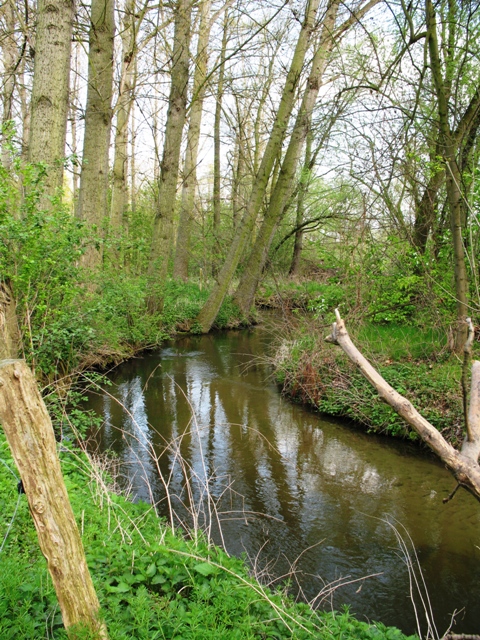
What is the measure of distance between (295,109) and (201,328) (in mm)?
8080

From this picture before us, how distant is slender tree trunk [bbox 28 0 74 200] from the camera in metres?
7.24

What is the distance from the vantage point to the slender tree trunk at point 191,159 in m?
16.0

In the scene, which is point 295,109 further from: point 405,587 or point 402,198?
point 405,587

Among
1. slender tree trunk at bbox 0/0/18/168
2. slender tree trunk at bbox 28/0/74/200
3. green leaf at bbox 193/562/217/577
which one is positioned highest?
slender tree trunk at bbox 0/0/18/168

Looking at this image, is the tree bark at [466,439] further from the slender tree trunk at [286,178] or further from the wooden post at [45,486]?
the slender tree trunk at [286,178]

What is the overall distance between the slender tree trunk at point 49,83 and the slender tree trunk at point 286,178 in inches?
269

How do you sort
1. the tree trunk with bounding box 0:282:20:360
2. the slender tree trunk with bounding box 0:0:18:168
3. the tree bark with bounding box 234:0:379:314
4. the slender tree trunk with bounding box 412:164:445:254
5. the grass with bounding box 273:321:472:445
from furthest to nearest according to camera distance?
the tree bark with bounding box 234:0:379:314, the slender tree trunk with bounding box 412:164:445:254, the slender tree trunk with bounding box 0:0:18:168, the grass with bounding box 273:321:472:445, the tree trunk with bounding box 0:282:20:360

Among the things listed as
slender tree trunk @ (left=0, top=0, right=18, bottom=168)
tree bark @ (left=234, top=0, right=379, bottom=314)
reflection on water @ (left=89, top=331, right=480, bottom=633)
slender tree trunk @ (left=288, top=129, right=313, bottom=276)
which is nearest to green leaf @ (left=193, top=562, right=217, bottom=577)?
reflection on water @ (left=89, top=331, right=480, bottom=633)

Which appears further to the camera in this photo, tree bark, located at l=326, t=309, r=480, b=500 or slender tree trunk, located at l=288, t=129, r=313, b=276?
slender tree trunk, located at l=288, t=129, r=313, b=276

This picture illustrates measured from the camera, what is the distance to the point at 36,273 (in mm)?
6426

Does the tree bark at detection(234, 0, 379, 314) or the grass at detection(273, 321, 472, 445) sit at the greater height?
the tree bark at detection(234, 0, 379, 314)

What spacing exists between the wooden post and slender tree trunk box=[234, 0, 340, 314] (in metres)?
11.4

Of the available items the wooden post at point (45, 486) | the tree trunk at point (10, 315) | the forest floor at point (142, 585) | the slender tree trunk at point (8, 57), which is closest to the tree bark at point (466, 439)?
the forest floor at point (142, 585)

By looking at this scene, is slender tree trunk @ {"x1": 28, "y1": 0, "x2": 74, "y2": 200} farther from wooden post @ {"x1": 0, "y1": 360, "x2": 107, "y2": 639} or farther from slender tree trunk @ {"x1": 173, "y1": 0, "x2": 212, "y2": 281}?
slender tree trunk @ {"x1": 173, "y1": 0, "x2": 212, "y2": 281}
